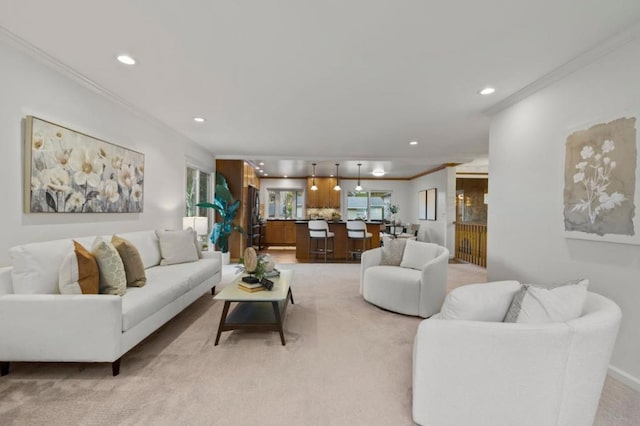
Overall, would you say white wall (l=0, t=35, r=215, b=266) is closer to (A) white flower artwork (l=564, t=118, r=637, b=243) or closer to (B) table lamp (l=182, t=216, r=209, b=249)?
(B) table lamp (l=182, t=216, r=209, b=249)

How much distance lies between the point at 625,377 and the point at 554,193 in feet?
4.68

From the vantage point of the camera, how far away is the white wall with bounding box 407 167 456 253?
7070 millimetres

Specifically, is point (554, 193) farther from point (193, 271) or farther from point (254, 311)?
point (193, 271)

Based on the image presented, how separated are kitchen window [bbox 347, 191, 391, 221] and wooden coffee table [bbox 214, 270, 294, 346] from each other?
7557 millimetres

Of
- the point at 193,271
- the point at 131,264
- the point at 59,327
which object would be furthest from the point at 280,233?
the point at 59,327

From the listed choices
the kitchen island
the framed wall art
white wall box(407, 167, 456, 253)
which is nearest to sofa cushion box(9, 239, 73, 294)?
the kitchen island

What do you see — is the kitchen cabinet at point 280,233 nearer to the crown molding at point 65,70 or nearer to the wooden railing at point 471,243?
the wooden railing at point 471,243

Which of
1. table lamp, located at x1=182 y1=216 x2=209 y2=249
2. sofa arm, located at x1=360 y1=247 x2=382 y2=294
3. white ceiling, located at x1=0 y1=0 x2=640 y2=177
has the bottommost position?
sofa arm, located at x1=360 y1=247 x2=382 y2=294

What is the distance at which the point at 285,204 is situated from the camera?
10375 millimetres

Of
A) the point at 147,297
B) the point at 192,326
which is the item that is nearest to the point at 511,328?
the point at 147,297

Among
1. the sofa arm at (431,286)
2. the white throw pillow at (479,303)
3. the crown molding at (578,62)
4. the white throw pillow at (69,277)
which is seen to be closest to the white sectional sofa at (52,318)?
the white throw pillow at (69,277)

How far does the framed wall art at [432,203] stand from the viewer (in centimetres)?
783

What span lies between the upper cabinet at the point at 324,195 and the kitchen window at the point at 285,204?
536 millimetres

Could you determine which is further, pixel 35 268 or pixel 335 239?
pixel 335 239
